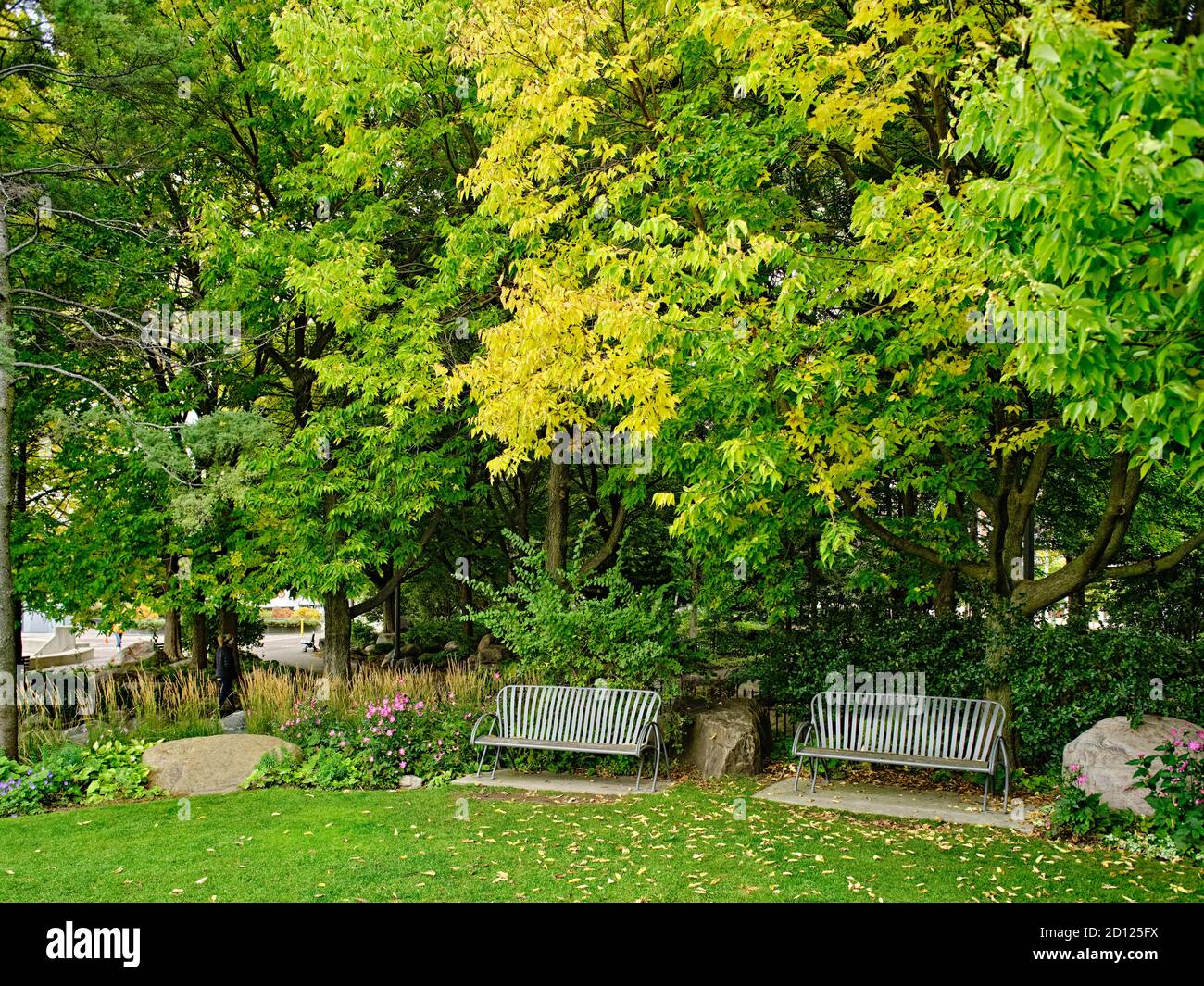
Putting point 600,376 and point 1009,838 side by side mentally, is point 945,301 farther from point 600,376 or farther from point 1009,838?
point 1009,838

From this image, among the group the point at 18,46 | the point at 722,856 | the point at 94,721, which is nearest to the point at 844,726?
Answer: the point at 722,856

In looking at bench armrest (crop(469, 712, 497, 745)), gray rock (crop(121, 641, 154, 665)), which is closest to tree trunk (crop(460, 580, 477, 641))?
gray rock (crop(121, 641, 154, 665))

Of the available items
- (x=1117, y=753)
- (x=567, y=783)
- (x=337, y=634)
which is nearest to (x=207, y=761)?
(x=567, y=783)

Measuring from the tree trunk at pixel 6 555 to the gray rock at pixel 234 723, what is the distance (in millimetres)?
2090

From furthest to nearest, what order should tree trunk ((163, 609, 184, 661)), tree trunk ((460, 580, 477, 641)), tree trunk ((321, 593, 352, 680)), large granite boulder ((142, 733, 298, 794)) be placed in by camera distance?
tree trunk ((460, 580, 477, 641)) → tree trunk ((163, 609, 184, 661)) → tree trunk ((321, 593, 352, 680)) → large granite boulder ((142, 733, 298, 794))

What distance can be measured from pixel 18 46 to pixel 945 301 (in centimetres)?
1125

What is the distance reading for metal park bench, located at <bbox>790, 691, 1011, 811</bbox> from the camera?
7.74 metres

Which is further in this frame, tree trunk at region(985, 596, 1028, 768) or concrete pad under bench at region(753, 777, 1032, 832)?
tree trunk at region(985, 596, 1028, 768)

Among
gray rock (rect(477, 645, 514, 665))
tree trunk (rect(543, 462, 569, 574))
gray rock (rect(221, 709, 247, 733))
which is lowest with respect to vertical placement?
gray rock (rect(477, 645, 514, 665))

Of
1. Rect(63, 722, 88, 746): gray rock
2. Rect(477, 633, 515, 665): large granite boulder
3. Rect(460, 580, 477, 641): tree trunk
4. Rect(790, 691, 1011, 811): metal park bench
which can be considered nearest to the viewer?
Rect(790, 691, 1011, 811): metal park bench

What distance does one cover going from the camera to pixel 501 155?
874 cm

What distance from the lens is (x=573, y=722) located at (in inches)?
364

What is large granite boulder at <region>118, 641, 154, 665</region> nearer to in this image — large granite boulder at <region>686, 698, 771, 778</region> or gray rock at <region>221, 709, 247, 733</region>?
gray rock at <region>221, 709, 247, 733</region>

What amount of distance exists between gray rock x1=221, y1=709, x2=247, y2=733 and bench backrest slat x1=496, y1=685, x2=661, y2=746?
319cm
